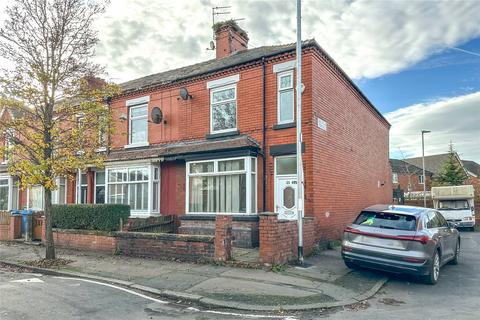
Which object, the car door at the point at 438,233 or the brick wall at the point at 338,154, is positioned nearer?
the car door at the point at 438,233

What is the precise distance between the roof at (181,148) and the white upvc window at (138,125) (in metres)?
0.54

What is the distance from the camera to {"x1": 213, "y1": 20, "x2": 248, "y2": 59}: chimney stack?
723 inches

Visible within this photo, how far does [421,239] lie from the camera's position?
26.0 feet

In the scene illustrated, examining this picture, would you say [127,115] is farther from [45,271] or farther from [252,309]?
[252,309]

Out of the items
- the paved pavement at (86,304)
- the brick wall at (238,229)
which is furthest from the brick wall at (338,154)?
the paved pavement at (86,304)

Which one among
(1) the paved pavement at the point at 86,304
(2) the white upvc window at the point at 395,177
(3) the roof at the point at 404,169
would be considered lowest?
(1) the paved pavement at the point at 86,304

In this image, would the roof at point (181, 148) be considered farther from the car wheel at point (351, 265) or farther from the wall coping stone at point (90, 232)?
the car wheel at point (351, 265)

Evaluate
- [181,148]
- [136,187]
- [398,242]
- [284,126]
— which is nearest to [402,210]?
[398,242]

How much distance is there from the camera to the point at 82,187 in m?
18.9

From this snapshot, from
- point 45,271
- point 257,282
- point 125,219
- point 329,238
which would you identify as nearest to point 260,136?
point 329,238

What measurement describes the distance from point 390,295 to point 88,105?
913 cm

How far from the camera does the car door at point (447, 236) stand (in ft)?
30.7

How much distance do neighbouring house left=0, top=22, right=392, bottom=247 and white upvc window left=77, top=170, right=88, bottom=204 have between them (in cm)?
76

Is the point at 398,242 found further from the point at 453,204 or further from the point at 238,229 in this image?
the point at 453,204
